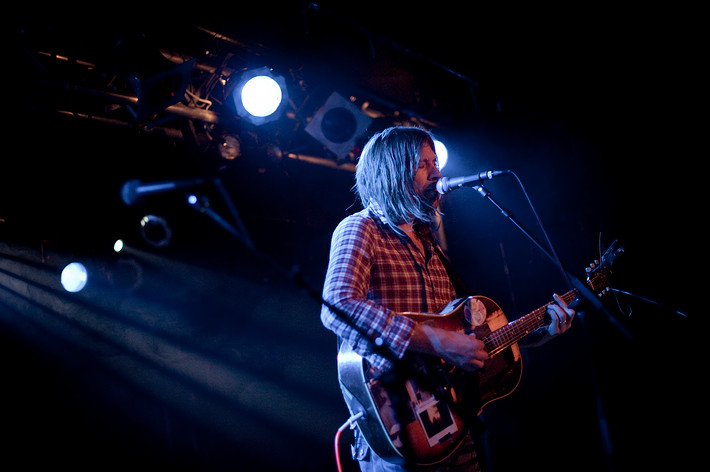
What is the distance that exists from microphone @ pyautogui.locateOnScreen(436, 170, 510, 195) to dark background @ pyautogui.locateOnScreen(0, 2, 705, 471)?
28.2 inches

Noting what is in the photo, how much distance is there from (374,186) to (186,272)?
265 centimetres

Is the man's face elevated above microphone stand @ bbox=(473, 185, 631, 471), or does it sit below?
above

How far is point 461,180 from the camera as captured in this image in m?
2.31

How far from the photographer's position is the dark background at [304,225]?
3.37m

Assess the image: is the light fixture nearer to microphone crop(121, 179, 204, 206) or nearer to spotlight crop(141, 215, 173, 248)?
spotlight crop(141, 215, 173, 248)

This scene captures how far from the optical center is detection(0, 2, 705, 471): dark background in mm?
3371

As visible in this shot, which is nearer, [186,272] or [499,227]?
[186,272]

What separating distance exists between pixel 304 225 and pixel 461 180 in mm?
2956

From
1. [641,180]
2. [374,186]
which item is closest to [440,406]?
[374,186]

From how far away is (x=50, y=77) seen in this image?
2.97m

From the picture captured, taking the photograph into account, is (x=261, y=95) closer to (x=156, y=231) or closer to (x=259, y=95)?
(x=259, y=95)

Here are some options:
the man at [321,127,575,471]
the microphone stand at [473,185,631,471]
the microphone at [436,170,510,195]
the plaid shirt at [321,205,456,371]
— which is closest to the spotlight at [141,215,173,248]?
the man at [321,127,575,471]

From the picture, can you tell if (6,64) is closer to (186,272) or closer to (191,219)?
(191,219)

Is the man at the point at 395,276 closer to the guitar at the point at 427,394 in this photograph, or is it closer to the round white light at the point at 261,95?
the guitar at the point at 427,394
